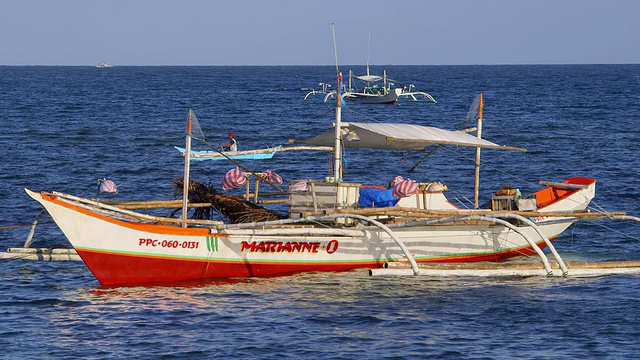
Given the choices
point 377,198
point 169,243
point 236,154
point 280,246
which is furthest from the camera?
point 236,154

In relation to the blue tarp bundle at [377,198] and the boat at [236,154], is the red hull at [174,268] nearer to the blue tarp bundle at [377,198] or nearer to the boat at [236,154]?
the blue tarp bundle at [377,198]

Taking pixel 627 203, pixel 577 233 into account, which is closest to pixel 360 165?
pixel 627 203

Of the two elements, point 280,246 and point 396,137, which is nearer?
point 280,246

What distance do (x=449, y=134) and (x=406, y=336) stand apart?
8.27m

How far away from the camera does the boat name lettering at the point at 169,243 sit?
75.4ft

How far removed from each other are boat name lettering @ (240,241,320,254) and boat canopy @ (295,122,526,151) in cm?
337

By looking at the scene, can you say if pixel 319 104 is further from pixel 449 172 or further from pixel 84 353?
pixel 84 353

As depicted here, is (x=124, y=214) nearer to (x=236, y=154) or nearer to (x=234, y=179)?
(x=234, y=179)

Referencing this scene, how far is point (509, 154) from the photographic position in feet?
181

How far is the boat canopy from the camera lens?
25375mm

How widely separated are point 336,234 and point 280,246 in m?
1.44

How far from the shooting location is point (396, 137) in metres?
25.2

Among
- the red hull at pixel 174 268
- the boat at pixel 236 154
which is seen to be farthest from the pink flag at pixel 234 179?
the boat at pixel 236 154

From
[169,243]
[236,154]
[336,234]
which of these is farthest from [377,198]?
[169,243]
